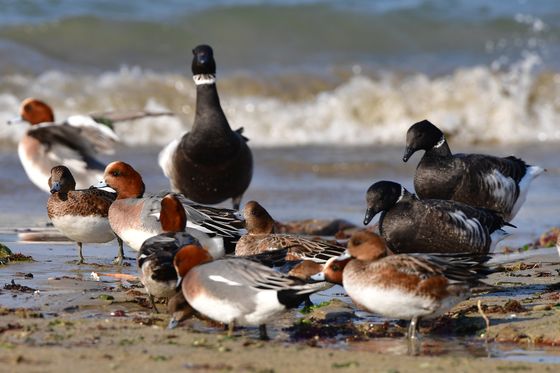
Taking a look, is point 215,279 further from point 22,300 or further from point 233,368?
point 22,300

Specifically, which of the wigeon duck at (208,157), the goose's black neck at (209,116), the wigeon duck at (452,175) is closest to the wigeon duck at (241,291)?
the wigeon duck at (452,175)

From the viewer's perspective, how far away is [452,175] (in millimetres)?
9648

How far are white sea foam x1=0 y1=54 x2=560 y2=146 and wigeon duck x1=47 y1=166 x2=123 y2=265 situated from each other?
A: 1110cm

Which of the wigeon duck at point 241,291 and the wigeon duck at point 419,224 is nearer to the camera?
the wigeon duck at point 241,291

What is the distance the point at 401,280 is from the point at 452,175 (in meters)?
3.26

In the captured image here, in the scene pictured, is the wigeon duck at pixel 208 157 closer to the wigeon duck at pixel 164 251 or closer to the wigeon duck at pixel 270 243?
the wigeon duck at pixel 270 243

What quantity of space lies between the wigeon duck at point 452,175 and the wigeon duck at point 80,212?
2703mm

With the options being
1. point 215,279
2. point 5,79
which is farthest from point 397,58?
point 215,279

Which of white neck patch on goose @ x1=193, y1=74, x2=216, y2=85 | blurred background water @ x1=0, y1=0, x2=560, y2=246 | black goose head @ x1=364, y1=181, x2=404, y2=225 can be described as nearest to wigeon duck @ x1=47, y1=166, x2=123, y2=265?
black goose head @ x1=364, y1=181, x2=404, y2=225

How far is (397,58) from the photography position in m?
25.4

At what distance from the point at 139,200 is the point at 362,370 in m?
3.20

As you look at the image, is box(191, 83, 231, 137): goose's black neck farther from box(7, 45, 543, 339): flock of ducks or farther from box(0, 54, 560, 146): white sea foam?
box(0, 54, 560, 146): white sea foam

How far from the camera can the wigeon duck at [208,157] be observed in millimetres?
11836

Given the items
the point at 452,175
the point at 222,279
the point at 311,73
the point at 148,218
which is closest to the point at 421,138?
the point at 452,175
